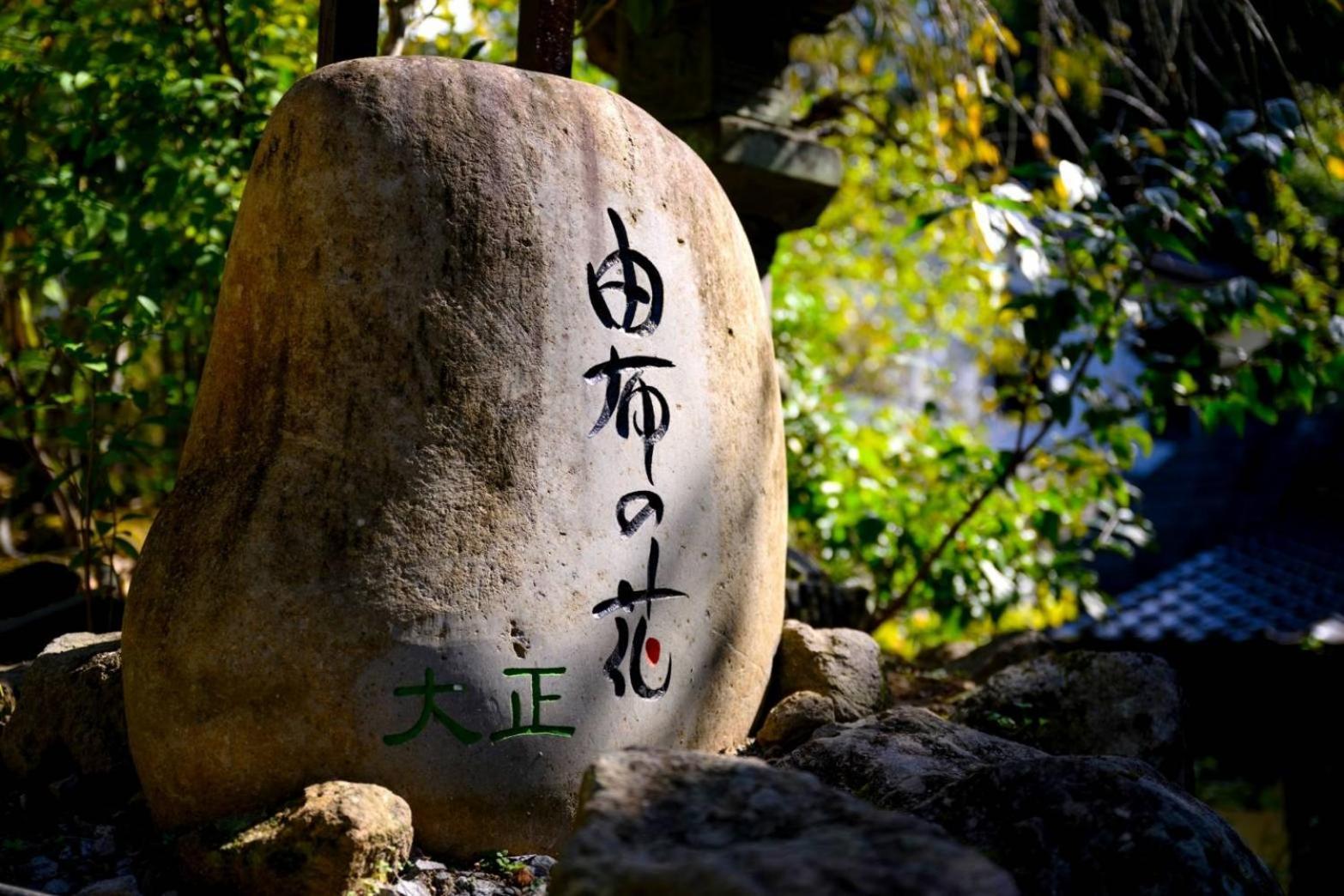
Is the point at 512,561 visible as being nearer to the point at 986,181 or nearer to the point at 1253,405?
the point at 1253,405

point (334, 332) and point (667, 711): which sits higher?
point (334, 332)

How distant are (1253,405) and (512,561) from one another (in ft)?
10.5

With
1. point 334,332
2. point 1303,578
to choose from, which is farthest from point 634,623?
point 1303,578

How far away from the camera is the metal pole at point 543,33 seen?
3055 mm

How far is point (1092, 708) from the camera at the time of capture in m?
3.34

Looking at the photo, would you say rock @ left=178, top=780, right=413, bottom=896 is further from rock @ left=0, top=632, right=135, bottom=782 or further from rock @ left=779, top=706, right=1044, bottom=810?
rock @ left=779, top=706, right=1044, bottom=810

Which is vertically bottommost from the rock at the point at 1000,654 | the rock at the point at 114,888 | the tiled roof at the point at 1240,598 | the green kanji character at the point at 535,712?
the tiled roof at the point at 1240,598

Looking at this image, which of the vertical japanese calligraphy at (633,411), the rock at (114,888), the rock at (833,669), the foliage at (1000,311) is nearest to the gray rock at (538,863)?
the vertical japanese calligraphy at (633,411)

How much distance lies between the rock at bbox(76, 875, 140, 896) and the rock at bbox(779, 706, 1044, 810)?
1.31 meters

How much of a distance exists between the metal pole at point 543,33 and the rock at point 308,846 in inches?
A: 70.6

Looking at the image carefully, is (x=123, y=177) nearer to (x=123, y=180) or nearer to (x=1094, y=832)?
(x=123, y=180)

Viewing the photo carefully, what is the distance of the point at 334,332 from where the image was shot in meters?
2.45

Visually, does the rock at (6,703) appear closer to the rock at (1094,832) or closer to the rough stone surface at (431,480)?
the rough stone surface at (431,480)

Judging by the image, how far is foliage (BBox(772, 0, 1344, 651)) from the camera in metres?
4.16
